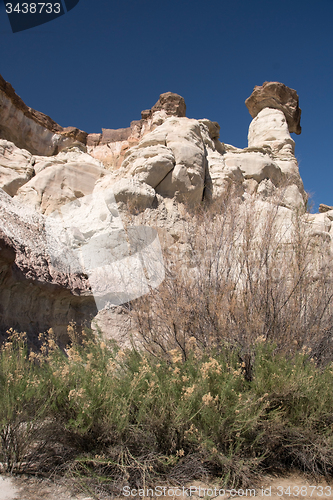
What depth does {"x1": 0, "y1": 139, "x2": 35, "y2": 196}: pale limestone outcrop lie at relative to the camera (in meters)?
8.51

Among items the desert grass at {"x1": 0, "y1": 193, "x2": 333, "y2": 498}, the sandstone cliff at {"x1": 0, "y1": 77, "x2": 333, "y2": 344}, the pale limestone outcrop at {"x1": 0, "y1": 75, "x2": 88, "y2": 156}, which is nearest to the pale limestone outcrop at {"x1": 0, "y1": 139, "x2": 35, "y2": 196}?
the sandstone cliff at {"x1": 0, "y1": 77, "x2": 333, "y2": 344}

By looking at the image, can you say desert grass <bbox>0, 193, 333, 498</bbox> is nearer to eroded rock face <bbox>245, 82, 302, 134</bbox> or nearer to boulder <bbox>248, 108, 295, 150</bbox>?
boulder <bbox>248, 108, 295, 150</bbox>

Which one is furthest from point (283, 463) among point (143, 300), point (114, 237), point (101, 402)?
point (114, 237)

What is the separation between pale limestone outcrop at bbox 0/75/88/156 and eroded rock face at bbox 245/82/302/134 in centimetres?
1054

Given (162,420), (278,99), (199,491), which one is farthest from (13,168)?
(278,99)

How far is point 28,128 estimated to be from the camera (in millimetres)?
16781

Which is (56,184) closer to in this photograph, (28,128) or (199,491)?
(199,491)

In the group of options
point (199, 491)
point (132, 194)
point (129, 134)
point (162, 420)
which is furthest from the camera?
point (129, 134)

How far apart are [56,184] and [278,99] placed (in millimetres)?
10734

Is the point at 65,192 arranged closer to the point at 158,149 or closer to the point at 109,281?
the point at 158,149

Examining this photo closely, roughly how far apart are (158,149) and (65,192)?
9.06 feet

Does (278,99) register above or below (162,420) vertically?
above

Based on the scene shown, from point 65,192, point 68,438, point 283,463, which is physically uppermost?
point 65,192

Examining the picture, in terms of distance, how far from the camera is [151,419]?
2760 millimetres
